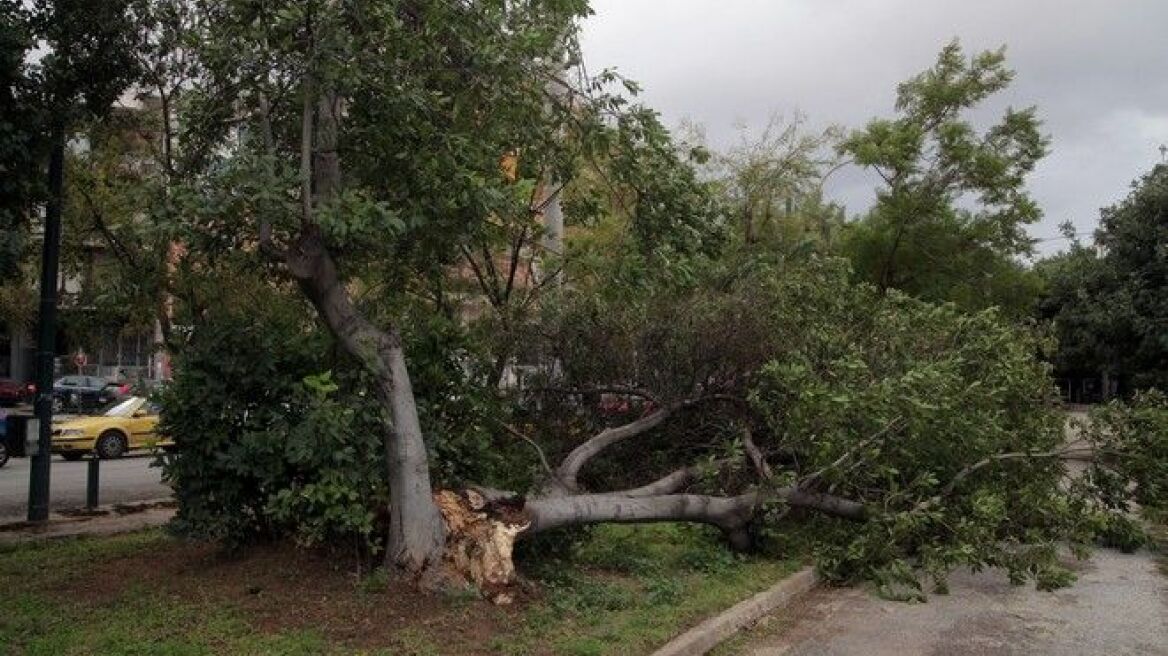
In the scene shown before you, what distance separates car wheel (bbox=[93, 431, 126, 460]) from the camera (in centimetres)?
2244

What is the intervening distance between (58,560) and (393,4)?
17.5 feet

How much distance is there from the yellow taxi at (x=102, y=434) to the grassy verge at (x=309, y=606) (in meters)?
14.6

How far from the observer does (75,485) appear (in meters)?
16.5

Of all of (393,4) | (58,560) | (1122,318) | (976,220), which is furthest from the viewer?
(1122,318)

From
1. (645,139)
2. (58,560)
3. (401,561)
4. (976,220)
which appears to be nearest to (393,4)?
(645,139)

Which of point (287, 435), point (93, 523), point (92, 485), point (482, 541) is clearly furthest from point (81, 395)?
point (482, 541)

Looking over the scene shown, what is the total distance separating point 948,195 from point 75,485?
17142 mm

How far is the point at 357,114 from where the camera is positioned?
23.8ft

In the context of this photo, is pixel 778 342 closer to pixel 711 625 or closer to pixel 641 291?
pixel 641 291

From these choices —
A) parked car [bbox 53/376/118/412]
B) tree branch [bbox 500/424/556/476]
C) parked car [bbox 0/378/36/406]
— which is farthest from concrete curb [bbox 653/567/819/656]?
parked car [bbox 0/378/36/406]

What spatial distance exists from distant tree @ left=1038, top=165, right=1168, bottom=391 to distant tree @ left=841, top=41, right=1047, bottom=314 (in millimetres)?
4251

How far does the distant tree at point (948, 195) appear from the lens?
20953mm

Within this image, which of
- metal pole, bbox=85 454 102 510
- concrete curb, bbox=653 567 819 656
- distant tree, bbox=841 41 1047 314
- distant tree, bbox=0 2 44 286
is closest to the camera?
concrete curb, bbox=653 567 819 656

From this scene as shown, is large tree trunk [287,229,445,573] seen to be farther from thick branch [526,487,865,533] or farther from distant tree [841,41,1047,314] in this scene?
distant tree [841,41,1047,314]
